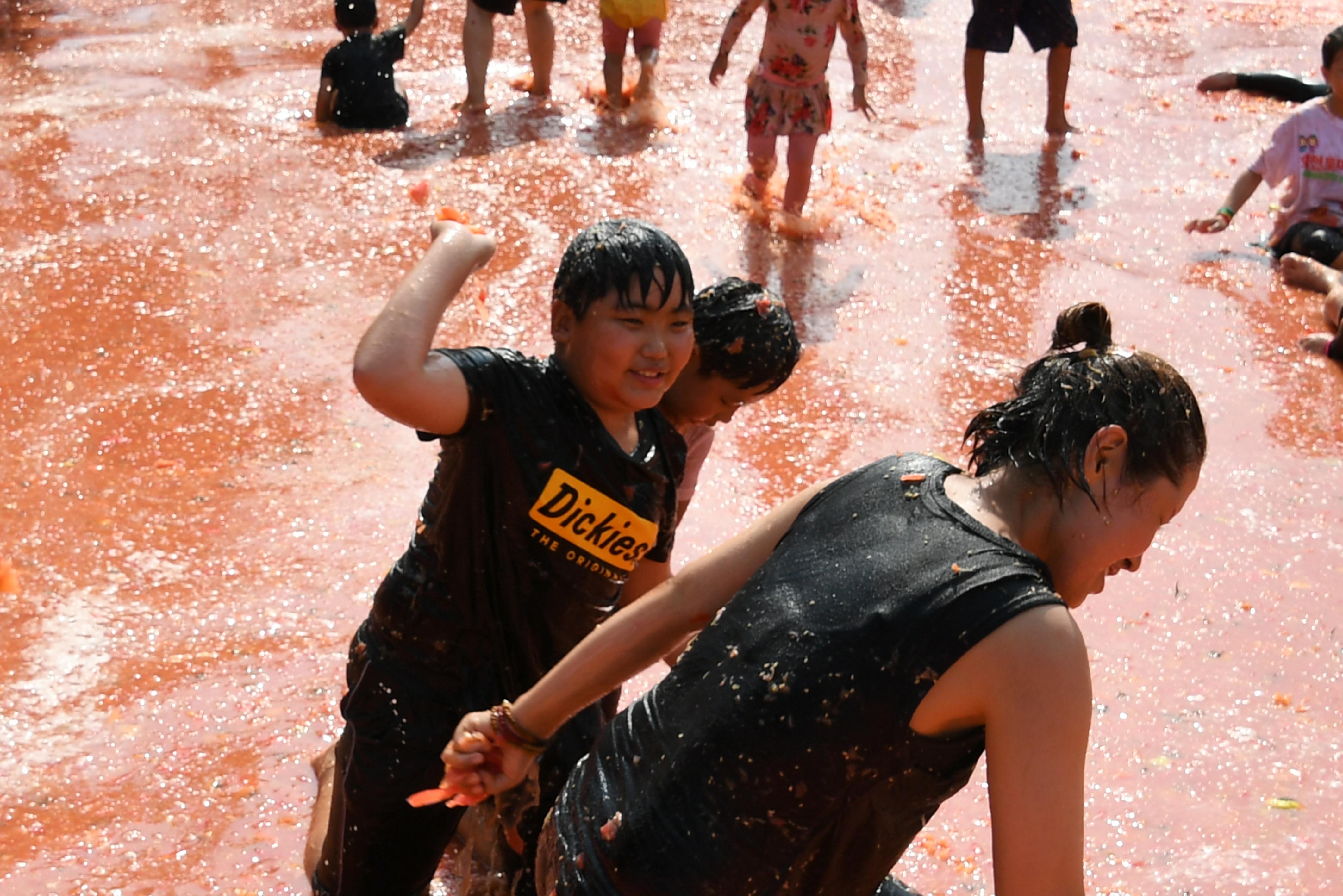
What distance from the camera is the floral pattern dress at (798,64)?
6504 mm

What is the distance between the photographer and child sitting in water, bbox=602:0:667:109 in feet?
25.6

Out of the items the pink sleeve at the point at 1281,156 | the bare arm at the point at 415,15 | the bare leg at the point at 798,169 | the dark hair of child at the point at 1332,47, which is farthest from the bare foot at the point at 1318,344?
the bare arm at the point at 415,15

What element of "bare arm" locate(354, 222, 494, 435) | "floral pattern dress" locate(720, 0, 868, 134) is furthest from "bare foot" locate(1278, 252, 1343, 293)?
"bare arm" locate(354, 222, 494, 435)

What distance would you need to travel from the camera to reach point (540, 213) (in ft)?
21.2

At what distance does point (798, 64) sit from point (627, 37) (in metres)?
1.83

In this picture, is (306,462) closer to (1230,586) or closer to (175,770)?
(175,770)

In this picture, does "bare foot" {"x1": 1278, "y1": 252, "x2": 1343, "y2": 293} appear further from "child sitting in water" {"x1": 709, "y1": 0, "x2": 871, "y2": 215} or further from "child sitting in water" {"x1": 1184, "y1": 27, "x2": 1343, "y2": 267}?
"child sitting in water" {"x1": 709, "y1": 0, "x2": 871, "y2": 215}

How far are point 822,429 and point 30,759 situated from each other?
9.14 ft

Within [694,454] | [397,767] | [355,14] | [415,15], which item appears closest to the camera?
[397,767]

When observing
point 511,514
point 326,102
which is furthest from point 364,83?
point 511,514

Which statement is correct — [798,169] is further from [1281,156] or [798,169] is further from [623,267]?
[623,267]

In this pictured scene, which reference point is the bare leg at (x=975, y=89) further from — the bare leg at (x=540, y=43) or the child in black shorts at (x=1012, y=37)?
the bare leg at (x=540, y=43)

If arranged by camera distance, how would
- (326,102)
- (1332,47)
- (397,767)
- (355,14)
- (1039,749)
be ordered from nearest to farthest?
1. (1039,749)
2. (397,767)
3. (1332,47)
4. (326,102)
5. (355,14)

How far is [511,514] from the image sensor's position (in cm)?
240
